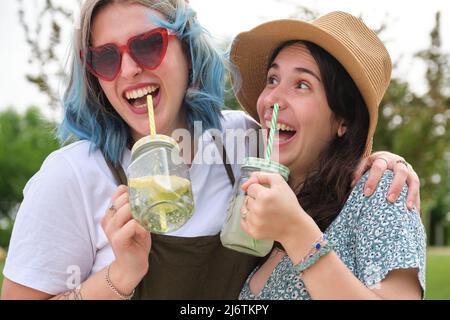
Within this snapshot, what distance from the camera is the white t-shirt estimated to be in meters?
2.61

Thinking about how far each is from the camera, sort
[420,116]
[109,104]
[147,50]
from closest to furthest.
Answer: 1. [147,50]
2. [109,104]
3. [420,116]

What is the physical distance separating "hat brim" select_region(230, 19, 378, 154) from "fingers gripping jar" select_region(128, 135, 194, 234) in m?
0.93

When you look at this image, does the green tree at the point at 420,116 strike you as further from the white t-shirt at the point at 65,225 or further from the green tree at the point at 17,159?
the green tree at the point at 17,159

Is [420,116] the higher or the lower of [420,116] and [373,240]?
the lower

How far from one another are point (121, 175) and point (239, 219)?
72 cm

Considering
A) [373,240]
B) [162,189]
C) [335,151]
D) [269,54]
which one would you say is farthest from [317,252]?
[269,54]

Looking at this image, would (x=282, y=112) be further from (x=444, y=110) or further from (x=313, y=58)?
(x=444, y=110)

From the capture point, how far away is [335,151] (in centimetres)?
293

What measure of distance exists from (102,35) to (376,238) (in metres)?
1.49

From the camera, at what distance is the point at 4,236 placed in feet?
138

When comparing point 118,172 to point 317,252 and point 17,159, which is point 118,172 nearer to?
point 317,252

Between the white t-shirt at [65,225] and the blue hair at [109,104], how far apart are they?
11 cm

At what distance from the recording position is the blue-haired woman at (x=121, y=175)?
103 inches
